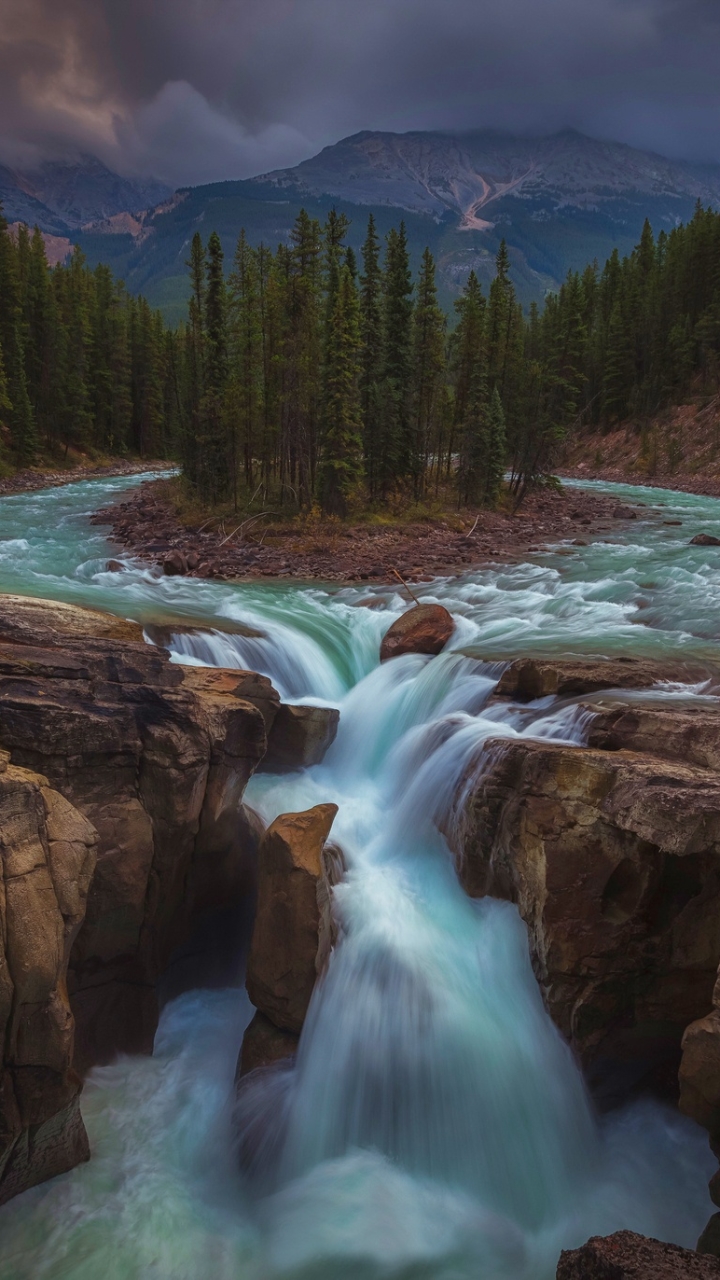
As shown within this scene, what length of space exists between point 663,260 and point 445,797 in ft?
336

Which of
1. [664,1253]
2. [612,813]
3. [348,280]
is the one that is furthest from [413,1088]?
[348,280]


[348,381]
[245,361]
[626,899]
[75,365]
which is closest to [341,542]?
[348,381]

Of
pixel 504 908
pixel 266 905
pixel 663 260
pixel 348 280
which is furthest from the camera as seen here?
pixel 663 260

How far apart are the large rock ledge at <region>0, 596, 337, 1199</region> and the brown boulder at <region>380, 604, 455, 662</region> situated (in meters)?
6.03

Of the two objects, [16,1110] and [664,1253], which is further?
[16,1110]

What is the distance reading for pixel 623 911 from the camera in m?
8.32

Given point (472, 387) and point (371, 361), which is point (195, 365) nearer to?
point (371, 361)

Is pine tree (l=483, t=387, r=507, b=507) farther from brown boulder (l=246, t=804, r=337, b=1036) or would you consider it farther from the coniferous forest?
brown boulder (l=246, t=804, r=337, b=1036)

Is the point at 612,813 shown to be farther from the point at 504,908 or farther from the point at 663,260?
the point at 663,260

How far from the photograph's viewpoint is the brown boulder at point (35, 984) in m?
6.66

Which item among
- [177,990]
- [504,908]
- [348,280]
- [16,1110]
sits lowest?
[177,990]

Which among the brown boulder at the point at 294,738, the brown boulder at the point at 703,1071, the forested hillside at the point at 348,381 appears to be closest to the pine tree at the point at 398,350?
the forested hillside at the point at 348,381

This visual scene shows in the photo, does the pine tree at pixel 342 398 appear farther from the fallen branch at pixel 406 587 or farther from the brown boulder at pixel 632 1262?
the brown boulder at pixel 632 1262

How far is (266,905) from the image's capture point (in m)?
9.11
